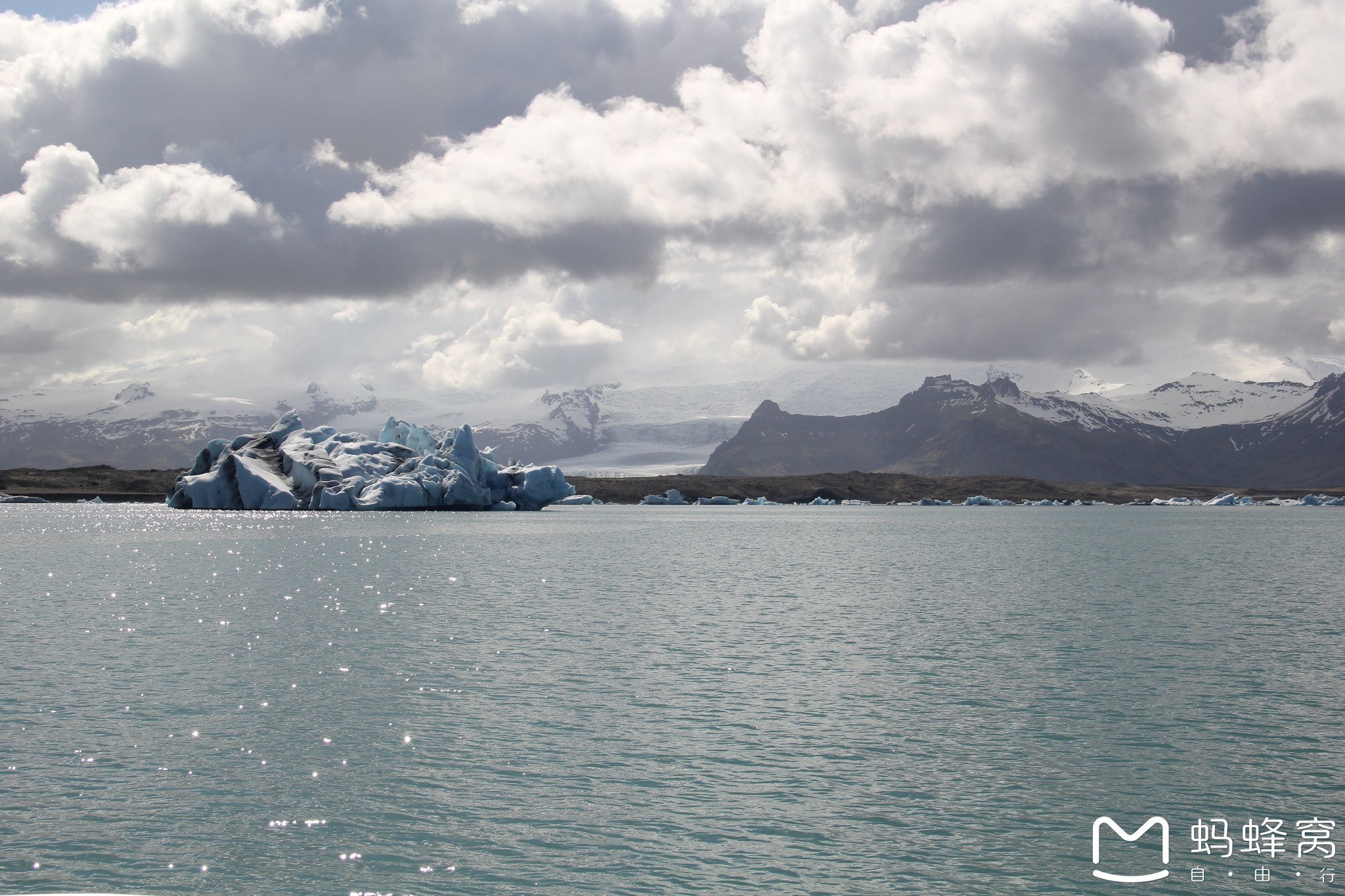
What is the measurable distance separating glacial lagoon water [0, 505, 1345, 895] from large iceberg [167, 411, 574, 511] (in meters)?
92.2

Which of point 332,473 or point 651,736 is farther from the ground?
point 332,473

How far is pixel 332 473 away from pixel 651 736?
128 metres

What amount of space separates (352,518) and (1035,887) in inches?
5372

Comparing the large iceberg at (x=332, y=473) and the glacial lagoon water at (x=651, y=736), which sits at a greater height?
the large iceberg at (x=332, y=473)

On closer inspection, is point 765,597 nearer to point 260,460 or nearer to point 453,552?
point 453,552

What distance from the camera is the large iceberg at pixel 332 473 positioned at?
136 meters

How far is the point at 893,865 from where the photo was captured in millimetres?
14164

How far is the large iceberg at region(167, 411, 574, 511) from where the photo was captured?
13612 centimetres

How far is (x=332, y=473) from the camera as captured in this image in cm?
13888

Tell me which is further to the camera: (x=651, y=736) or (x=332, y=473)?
(x=332, y=473)

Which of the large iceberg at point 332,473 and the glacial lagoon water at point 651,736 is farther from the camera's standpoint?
the large iceberg at point 332,473

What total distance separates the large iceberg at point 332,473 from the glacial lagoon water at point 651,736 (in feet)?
302

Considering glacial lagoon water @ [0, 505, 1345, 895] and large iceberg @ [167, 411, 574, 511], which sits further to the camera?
large iceberg @ [167, 411, 574, 511]

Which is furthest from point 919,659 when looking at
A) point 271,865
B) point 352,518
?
point 352,518
